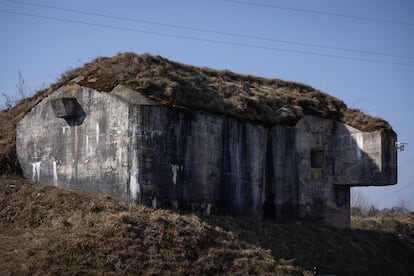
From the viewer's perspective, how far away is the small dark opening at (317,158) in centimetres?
2283

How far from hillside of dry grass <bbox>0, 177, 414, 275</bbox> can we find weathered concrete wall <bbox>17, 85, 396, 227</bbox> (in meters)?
0.80

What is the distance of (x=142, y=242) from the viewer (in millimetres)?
15016

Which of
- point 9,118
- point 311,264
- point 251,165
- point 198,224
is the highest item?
point 9,118

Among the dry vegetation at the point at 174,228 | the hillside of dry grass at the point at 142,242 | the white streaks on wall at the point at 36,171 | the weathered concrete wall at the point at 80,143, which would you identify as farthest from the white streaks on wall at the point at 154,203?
the white streaks on wall at the point at 36,171

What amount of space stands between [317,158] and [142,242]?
9.85 m

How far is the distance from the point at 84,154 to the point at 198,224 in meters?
4.44

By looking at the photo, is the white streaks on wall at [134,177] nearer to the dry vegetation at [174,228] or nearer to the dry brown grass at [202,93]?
the dry vegetation at [174,228]

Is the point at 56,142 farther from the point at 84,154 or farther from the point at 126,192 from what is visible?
the point at 126,192

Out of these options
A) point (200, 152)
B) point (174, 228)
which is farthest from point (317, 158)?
point (174, 228)

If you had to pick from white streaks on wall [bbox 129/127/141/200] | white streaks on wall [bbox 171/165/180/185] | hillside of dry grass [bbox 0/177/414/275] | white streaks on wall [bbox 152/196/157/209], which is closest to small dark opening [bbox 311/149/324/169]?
hillside of dry grass [bbox 0/177/414/275]

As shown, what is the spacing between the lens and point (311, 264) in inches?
709

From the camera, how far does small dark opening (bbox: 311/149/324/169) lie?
22.8 metres

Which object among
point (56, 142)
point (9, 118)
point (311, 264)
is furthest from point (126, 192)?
point (9, 118)

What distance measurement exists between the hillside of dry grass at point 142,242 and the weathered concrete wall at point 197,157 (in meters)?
0.80
